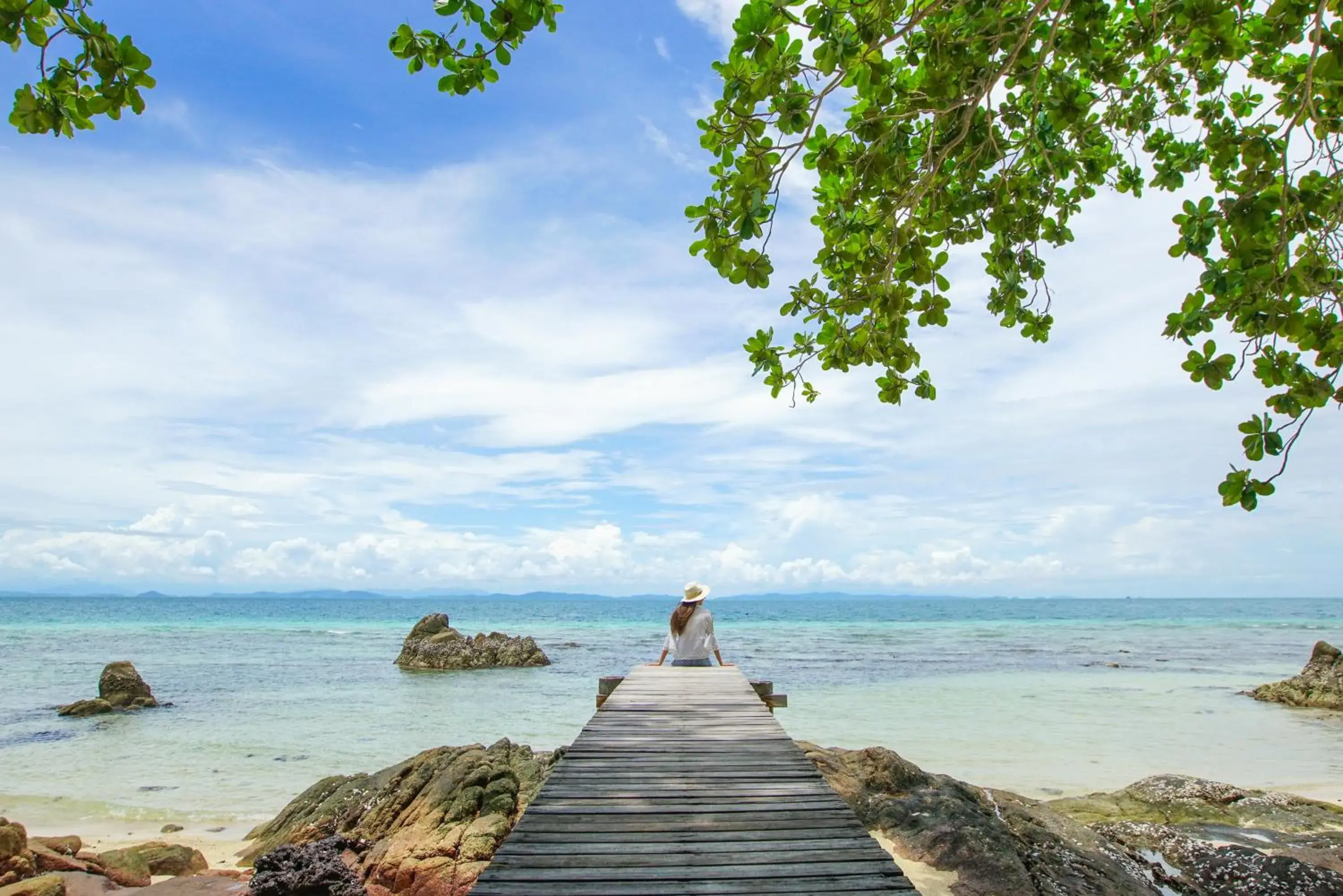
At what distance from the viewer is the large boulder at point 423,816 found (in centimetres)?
691

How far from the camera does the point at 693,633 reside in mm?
10531

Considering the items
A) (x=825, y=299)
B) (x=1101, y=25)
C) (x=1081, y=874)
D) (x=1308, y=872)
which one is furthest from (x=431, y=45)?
(x=1308, y=872)

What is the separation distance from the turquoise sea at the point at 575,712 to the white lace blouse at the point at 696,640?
17.6 ft

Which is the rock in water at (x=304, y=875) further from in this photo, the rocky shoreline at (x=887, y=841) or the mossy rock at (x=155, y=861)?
the mossy rock at (x=155, y=861)

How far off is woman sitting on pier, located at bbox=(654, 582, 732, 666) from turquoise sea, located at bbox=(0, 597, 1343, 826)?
536cm

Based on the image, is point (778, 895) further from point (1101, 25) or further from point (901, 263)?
point (1101, 25)

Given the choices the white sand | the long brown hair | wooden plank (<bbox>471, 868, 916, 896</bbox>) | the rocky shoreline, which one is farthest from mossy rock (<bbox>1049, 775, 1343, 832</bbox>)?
the white sand

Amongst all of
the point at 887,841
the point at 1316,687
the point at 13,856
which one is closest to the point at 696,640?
the point at 887,841

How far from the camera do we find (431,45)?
4391 millimetres

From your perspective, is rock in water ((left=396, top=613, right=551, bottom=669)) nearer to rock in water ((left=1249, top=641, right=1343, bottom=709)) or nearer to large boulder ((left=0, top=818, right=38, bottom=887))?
large boulder ((left=0, top=818, right=38, bottom=887))

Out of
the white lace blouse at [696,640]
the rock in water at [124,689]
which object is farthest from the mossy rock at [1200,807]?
the rock in water at [124,689]

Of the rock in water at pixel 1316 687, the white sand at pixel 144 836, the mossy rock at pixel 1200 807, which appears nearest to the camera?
the mossy rock at pixel 1200 807

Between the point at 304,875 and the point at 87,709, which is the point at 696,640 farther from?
the point at 87,709

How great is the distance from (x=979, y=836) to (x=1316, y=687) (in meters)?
19.3
